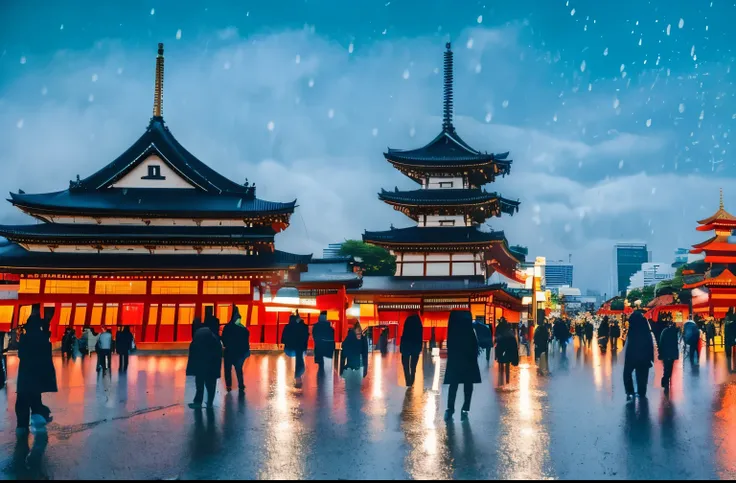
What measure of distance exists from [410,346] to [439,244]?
95.3 feet

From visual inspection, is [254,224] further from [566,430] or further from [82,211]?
[566,430]

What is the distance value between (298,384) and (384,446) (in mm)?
8667

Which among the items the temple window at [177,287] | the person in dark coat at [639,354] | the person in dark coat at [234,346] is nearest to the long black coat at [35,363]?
the person in dark coat at [234,346]

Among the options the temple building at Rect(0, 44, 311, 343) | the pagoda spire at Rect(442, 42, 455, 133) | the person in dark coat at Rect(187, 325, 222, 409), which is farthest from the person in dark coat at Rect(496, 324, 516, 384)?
the pagoda spire at Rect(442, 42, 455, 133)

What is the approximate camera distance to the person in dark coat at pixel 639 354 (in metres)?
14.1

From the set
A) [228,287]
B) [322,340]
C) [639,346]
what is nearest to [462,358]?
[639,346]

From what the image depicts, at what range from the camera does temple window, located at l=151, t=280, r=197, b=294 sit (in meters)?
41.2

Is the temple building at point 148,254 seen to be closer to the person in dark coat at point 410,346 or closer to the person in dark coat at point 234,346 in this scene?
the person in dark coat at point 410,346

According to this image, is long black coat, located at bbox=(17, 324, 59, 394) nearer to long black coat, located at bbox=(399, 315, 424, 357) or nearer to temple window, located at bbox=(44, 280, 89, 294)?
long black coat, located at bbox=(399, 315, 424, 357)

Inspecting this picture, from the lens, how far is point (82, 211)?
42.2m

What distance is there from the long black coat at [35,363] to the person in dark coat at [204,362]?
8.65 feet

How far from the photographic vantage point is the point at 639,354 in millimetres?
14109

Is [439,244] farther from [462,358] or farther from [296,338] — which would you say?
[462,358]

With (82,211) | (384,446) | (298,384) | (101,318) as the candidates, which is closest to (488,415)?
(384,446)
